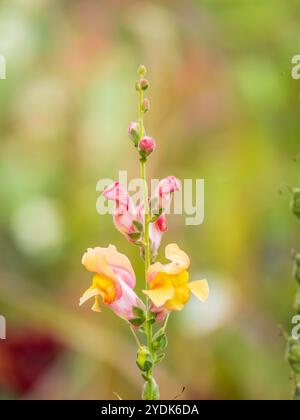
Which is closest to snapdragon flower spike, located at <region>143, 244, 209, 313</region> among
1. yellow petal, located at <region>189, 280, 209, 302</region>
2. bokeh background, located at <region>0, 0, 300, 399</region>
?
yellow petal, located at <region>189, 280, 209, 302</region>

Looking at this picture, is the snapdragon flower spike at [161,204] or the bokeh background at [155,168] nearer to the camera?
the snapdragon flower spike at [161,204]

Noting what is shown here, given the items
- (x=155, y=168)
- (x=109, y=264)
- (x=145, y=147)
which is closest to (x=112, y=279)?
(x=109, y=264)

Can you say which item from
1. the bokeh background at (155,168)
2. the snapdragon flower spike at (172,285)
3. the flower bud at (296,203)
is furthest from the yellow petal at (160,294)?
the bokeh background at (155,168)

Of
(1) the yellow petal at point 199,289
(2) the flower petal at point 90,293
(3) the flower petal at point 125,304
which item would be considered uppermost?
(1) the yellow petal at point 199,289

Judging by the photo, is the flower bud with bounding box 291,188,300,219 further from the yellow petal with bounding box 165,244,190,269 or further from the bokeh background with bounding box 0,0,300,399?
the bokeh background with bounding box 0,0,300,399

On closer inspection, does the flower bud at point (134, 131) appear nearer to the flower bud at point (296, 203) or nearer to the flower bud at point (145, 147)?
the flower bud at point (145, 147)

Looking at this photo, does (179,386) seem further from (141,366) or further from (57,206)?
(141,366)
